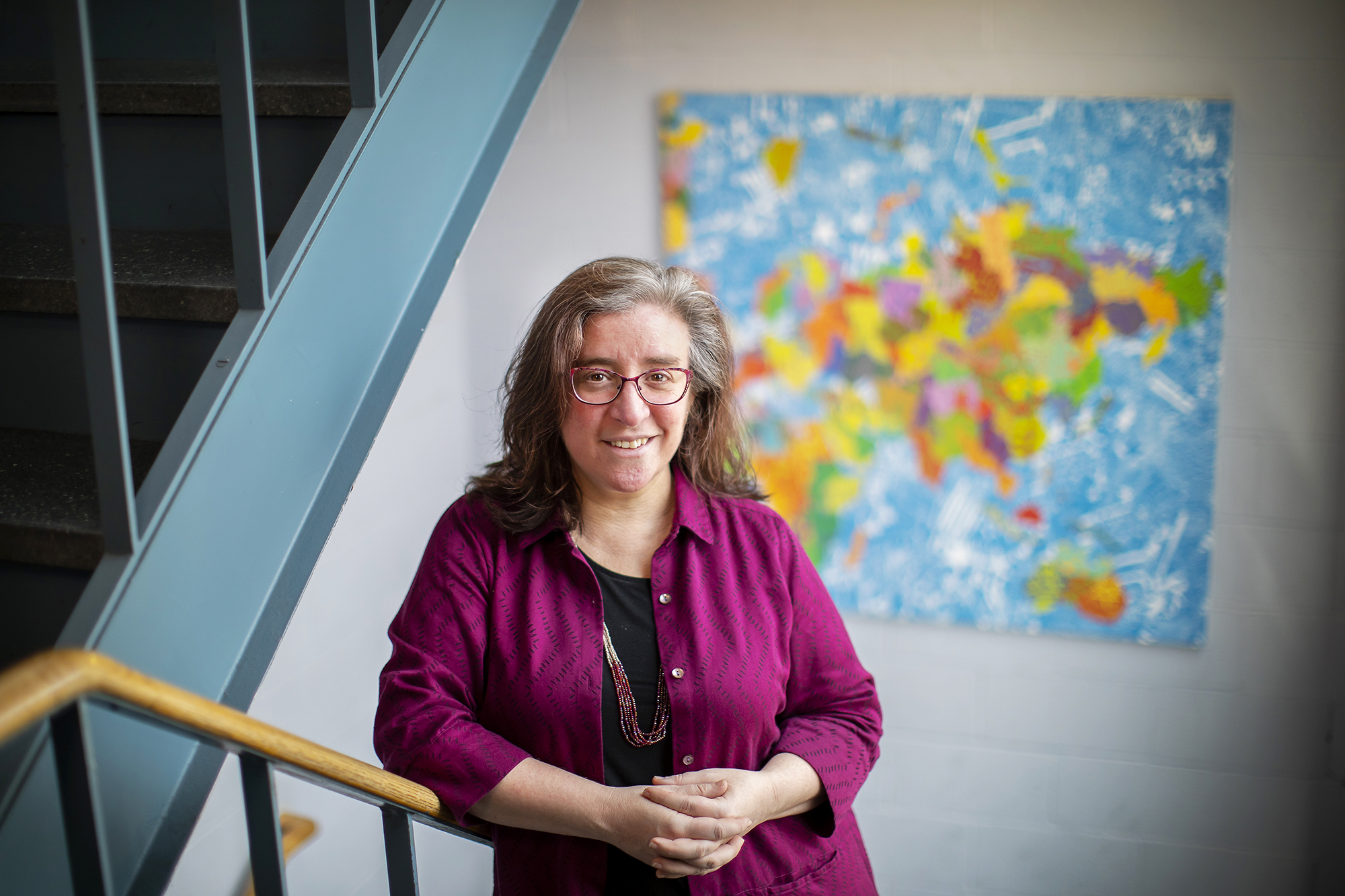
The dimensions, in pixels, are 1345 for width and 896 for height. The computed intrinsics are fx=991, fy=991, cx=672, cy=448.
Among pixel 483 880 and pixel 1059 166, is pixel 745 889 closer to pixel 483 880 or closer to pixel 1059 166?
pixel 1059 166

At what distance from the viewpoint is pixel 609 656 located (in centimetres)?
141

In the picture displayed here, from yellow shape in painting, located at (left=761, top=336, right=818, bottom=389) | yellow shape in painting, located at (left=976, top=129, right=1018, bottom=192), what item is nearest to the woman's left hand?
yellow shape in painting, located at (left=761, top=336, right=818, bottom=389)

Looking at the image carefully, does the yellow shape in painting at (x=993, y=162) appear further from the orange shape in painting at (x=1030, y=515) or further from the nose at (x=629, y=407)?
the nose at (x=629, y=407)

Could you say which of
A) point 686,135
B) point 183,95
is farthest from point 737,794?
point 686,135

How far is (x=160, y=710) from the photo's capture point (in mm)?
780

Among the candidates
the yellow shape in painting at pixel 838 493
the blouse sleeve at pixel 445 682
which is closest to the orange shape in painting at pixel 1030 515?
the yellow shape in painting at pixel 838 493

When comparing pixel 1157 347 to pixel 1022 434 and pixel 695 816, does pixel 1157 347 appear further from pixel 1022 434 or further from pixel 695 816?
pixel 695 816

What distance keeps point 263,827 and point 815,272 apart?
2.01m

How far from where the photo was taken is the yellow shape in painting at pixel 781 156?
102 inches

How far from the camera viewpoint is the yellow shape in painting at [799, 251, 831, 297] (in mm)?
2617

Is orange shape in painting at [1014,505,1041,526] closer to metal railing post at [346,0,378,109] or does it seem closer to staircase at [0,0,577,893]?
staircase at [0,0,577,893]

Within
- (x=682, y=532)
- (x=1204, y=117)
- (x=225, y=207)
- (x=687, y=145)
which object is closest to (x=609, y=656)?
(x=682, y=532)

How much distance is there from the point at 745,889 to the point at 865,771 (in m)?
0.25

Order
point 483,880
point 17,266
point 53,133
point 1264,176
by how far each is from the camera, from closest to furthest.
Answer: point 17,266
point 53,133
point 1264,176
point 483,880
